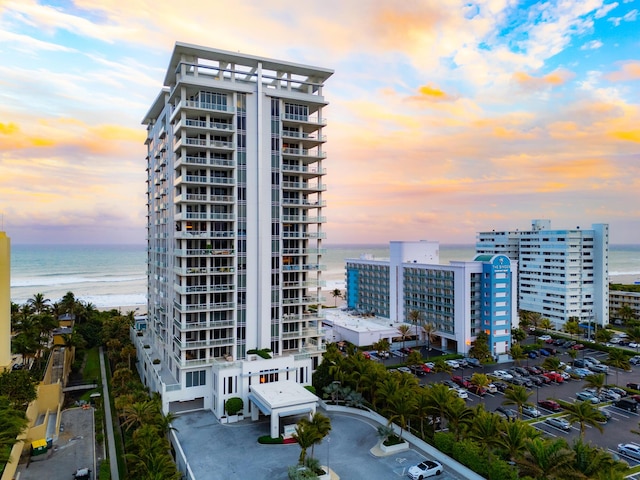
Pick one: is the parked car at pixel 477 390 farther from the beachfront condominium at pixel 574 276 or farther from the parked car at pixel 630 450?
the beachfront condominium at pixel 574 276

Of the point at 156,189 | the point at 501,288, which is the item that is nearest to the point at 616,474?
the point at 501,288

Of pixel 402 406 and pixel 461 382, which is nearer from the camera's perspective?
pixel 402 406

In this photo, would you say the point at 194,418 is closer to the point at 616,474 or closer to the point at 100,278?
the point at 616,474

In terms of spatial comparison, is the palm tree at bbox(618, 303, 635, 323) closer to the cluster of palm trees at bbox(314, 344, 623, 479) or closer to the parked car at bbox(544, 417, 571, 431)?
the parked car at bbox(544, 417, 571, 431)

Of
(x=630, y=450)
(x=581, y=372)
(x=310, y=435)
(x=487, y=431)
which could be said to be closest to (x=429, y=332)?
(x=581, y=372)

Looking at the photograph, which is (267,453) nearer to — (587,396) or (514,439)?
(514,439)
